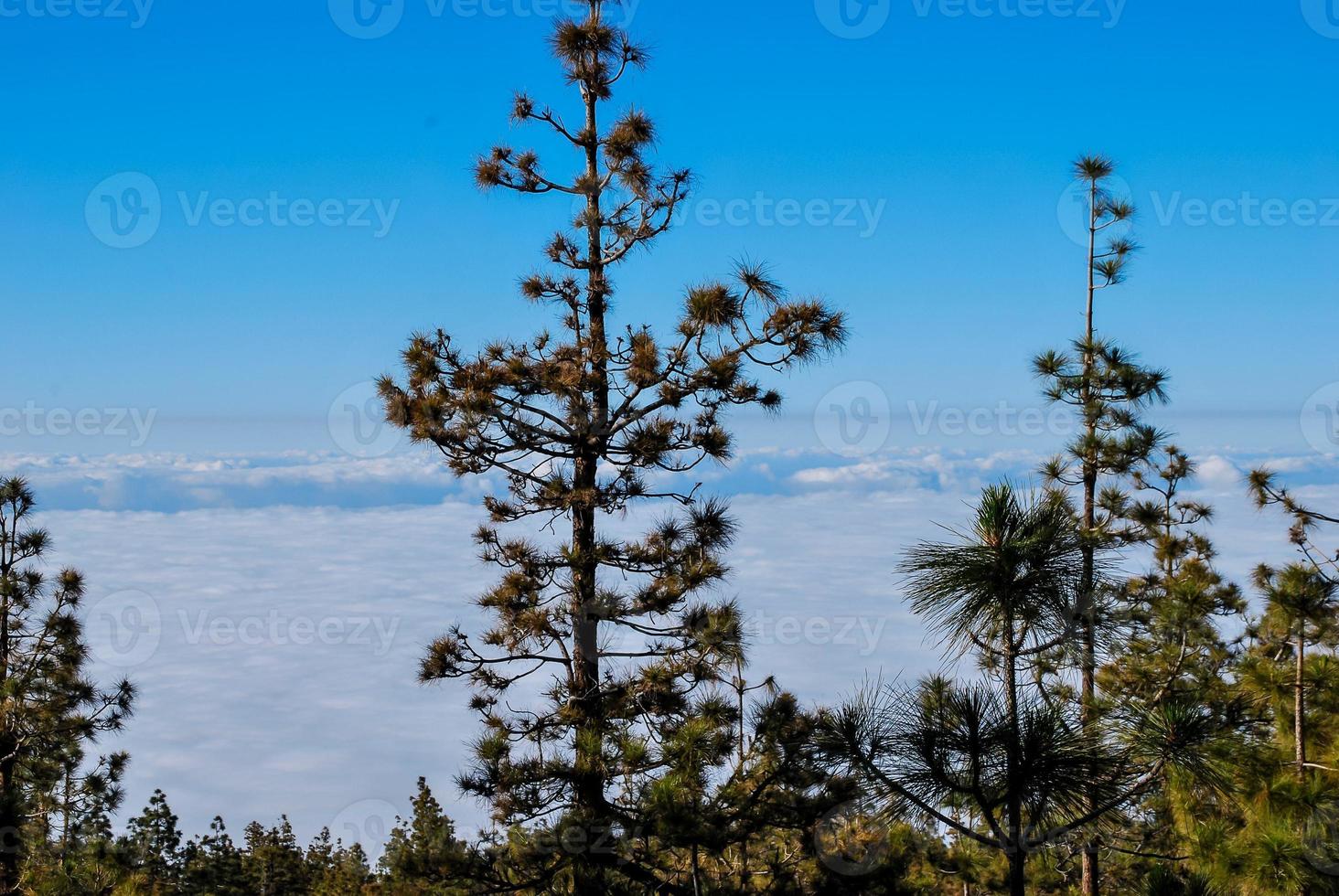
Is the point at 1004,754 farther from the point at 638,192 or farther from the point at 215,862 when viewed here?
the point at 215,862

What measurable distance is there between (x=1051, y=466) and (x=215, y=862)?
2249 centimetres

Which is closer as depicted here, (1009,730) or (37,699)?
(1009,730)

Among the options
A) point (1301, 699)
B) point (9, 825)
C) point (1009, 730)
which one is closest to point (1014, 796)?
point (1009, 730)

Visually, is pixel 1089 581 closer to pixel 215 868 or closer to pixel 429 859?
pixel 429 859

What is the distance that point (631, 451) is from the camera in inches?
452

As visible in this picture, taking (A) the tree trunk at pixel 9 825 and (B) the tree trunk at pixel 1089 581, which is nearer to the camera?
(B) the tree trunk at pixel 1089 581

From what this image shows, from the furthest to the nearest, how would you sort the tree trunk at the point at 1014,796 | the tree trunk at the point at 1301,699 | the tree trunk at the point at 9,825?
1. the tree trunk at the point at 9,825
2. the tree trunk at the point at 1301,699
3. the tree trunk at the point at 1014,796

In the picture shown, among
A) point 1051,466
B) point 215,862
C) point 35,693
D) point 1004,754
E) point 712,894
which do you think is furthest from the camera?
point 215,862

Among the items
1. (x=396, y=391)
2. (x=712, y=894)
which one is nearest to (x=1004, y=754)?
(x=712, y=894)

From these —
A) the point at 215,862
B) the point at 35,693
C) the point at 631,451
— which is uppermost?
the point at 631,451
